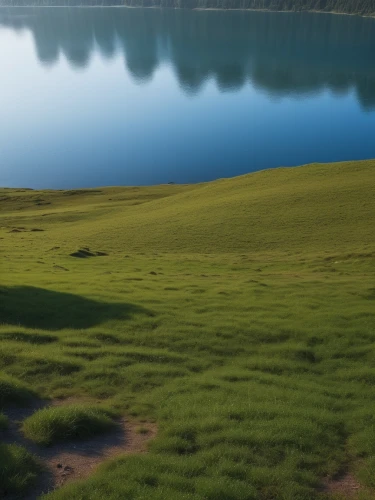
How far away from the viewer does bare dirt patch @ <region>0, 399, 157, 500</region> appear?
927cm

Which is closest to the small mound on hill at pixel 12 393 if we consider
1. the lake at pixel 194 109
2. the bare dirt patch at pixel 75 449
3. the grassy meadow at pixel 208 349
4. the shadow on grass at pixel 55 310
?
the grassy meadow at pixel 208 349

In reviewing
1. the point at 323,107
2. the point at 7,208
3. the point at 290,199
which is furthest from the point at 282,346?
the point at 323,107

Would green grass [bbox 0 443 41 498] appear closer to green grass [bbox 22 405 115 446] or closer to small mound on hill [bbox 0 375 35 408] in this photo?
green grass [bbox 22 405 115 446]

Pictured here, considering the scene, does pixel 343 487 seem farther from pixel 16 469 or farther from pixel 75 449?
pixel 16 469

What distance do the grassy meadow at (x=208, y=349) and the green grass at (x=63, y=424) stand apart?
0.14 ft

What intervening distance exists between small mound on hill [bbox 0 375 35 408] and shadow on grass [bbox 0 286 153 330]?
516 centimetres

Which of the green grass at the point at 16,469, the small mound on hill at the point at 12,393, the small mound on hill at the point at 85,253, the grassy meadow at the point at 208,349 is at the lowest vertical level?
the small mound on hill at the point at 85,253

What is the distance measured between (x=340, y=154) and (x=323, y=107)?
34.9 metres

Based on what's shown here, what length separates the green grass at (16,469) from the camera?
28.5 ft

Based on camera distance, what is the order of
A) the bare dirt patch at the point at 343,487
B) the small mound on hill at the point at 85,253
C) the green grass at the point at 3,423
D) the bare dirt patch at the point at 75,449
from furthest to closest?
the small mound on hill at the point at 85,253 → the green grass at the point at 3,423 → the bare dirt patch at the point at 343,487 → the bare dirt patch at the point at 75,449

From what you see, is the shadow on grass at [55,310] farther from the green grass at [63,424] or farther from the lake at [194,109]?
the lake at [194,109]

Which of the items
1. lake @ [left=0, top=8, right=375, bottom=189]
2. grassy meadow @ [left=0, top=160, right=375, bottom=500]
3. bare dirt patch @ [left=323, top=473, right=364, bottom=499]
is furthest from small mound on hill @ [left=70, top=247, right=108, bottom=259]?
lake @ [left=0, top=8, right=375, bottom=189]

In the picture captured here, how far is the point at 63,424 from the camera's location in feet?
35.1

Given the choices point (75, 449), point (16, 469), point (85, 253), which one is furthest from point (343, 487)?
point (85, 253)
